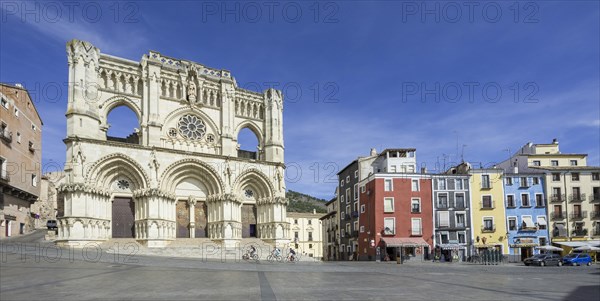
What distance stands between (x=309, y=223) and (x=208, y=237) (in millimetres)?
44663

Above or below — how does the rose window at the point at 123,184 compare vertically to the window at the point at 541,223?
above

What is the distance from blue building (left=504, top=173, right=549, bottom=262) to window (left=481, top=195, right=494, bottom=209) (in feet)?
5.76

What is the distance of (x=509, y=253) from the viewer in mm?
51531

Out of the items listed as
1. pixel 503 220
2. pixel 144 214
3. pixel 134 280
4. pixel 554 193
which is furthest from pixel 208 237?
pixel 554 193

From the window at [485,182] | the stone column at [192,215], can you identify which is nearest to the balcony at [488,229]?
the window at [485,182]

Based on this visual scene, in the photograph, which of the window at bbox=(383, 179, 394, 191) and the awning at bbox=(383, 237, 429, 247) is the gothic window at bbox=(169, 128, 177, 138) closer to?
the window at bbox=(383, 179, 394, 191)

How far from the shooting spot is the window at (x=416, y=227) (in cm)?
5128

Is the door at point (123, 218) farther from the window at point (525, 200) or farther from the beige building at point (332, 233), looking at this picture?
the window at point (525, 200)

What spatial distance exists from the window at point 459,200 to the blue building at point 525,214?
197 inches

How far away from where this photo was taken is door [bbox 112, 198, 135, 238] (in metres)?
38.8

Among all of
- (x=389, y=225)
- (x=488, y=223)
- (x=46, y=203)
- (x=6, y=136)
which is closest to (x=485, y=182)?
(x=488, y=223)

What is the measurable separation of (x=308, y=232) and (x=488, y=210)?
3982 centimetres

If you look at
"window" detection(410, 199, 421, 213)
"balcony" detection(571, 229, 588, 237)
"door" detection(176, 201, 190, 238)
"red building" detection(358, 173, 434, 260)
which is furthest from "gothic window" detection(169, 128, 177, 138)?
"balcony" detection(571, 229, 588, 237)

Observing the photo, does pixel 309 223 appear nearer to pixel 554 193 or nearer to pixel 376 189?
pixel 376 189
